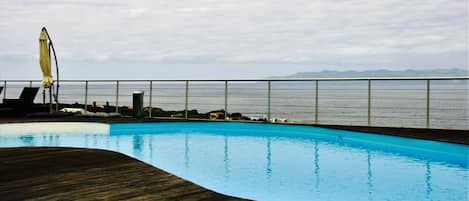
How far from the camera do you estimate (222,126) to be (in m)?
6.31

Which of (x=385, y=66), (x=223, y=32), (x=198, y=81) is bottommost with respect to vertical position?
(x=198, y=81)

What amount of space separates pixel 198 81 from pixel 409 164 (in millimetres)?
3933

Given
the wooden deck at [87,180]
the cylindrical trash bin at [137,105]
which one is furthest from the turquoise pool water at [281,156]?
the cylindrical trash bin at [137,105]

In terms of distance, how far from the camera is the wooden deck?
2.18m

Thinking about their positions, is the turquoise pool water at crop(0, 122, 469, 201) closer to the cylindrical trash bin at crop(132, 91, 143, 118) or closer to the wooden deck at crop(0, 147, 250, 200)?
the wooden deck at crop(0, 147, 250, 200)

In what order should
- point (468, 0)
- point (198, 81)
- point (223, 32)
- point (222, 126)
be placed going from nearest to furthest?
1. point (222, 126)
2. point (198, 81)
3. point (468, 0)
4. point (223, 32)

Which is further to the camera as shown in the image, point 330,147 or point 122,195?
point 330,147

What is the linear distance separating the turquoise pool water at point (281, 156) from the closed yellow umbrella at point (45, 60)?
1.27 metres

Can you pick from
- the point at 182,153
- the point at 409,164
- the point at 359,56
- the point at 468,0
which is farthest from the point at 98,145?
the point at 359,56

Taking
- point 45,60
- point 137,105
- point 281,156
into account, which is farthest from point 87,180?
point 45,60

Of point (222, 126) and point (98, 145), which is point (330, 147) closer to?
point (222, 126)

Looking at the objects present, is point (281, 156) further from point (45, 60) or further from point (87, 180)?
point (45, 60)

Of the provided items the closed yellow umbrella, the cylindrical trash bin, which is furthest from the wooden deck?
the closed yellow umbrella

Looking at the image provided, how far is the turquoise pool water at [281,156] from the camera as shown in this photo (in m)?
2.87
